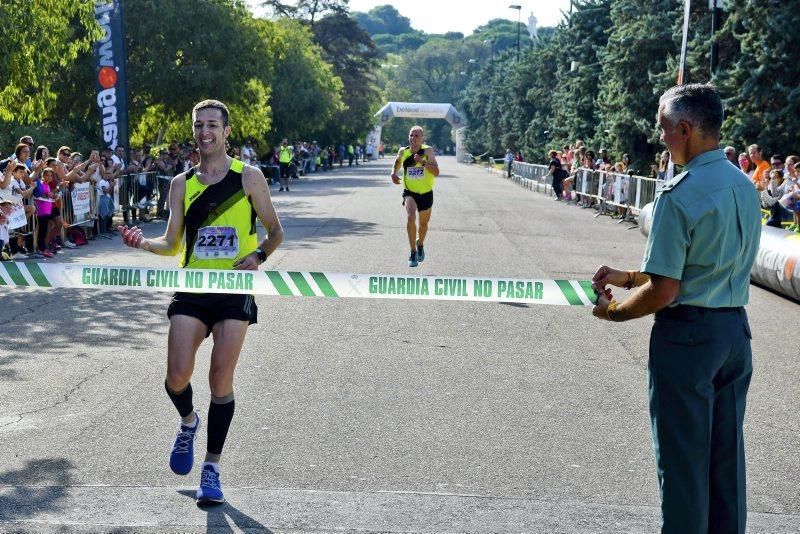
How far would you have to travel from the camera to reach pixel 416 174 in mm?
15867

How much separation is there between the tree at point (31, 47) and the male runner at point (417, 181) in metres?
5.72

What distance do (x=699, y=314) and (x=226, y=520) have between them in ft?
7.70

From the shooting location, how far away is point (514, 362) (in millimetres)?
9125

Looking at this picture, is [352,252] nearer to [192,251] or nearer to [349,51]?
[192,251]

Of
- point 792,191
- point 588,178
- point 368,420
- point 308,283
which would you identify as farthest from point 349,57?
point 308,283

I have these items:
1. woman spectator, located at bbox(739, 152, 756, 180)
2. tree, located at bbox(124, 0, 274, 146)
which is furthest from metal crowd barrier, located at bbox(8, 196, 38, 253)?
tree, located at bbox(124, 0, 274, 146)

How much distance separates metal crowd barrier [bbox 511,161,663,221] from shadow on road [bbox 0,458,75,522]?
1749cm

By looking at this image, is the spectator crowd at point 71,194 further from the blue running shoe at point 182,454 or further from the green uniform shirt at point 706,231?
the green uniform shirt at point 706,231

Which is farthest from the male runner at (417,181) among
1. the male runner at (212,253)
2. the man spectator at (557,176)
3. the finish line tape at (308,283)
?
the man spectator at (557,176)

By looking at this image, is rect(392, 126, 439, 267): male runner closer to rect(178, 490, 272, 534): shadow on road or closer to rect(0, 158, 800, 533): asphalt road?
rect(0, 158, 800, 533): asphalt road

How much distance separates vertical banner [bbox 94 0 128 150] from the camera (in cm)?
2586

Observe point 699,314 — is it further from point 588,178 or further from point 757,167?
point 588,178

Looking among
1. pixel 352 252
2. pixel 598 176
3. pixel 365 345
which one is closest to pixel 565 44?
pixel 598 176

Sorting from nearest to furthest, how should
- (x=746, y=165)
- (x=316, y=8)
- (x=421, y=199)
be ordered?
(x=421, y=199) < (x=746, y=165) < (x=316, y=8)
